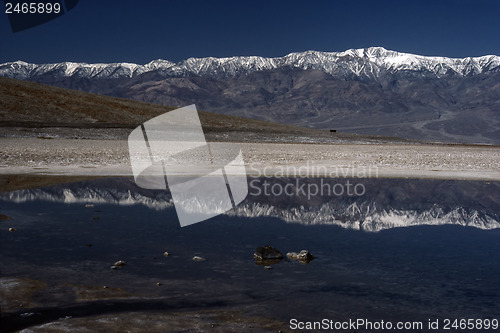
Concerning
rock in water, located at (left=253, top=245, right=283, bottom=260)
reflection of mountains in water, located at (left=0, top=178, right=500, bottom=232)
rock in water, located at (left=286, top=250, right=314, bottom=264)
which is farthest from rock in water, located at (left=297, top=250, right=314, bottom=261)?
reflection of mountains in water, located at (left=0, top=178, right=500, bottom=232)

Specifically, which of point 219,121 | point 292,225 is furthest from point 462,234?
point 219,121

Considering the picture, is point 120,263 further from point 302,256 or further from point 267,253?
point 302,256

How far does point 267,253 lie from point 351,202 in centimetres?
765

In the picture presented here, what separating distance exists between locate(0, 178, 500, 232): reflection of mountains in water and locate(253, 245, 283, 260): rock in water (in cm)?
378

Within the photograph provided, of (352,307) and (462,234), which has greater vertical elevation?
(352,307)

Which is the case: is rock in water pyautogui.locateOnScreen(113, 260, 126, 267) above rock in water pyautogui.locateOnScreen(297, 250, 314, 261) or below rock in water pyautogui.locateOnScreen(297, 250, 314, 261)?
above

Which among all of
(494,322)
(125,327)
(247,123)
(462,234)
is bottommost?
(247,123)

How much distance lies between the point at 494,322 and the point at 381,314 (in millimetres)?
1458

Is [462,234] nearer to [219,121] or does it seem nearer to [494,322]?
[494,322]

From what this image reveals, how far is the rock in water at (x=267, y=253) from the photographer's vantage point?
400 inches

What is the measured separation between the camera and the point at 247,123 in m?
86.0

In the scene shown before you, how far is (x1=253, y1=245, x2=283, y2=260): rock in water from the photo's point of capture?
1015 cm

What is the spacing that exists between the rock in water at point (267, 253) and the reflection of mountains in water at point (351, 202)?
378cm

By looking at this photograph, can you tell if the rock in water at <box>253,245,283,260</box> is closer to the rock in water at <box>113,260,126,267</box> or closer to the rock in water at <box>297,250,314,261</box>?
the rock in water at <box>297,250,314,261</box>
